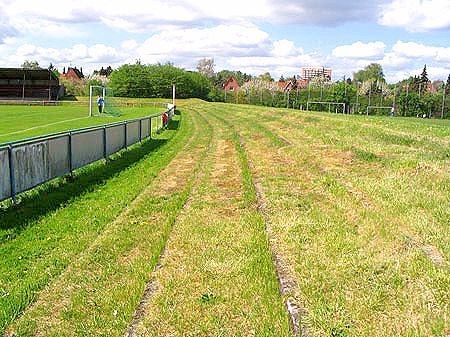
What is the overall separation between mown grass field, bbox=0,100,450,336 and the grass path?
18 mm

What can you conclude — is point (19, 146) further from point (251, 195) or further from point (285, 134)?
point (285, 134)

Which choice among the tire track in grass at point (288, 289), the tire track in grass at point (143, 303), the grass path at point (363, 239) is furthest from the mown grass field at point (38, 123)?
the tire track in grass at point (288, 289)

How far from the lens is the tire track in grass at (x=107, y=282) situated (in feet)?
13.8

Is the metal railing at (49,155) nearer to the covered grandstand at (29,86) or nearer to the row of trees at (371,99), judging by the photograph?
the row of trees at (371,99)

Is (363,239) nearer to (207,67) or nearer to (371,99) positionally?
(371,99)

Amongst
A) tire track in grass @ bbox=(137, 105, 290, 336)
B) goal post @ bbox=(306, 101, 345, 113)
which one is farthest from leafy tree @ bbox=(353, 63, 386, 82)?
tire track in grass @ bbox=(137, 105, 290, 336)

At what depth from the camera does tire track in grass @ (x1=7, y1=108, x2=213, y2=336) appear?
13.8ft

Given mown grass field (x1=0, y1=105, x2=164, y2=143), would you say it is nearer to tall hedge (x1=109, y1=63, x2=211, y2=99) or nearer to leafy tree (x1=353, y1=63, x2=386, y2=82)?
tall hedge (x1=109, y1=63, x2=211, y2=99)

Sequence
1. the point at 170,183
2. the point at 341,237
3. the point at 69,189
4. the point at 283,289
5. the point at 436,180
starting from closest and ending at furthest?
the point at 283,289
the point at 341,237
the point at 436,180
the point at 69,189
the point at 170,183

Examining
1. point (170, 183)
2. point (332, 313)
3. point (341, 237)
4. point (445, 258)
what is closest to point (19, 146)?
point (170, 183)

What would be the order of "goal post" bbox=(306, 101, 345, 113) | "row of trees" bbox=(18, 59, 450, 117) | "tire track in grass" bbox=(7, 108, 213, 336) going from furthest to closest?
"goal post" bbox=(306, 101, 345, 113) < "row of trees" bbox=(18, 59, 450, 117) < "tire track in grass" bbox=(7, 108, 213, 336)

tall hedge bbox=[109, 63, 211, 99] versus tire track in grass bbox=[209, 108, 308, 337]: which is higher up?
tall hedge bbox=[109, 63, 211, 99]

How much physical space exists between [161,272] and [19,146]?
4.66m

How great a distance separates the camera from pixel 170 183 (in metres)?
10.9
